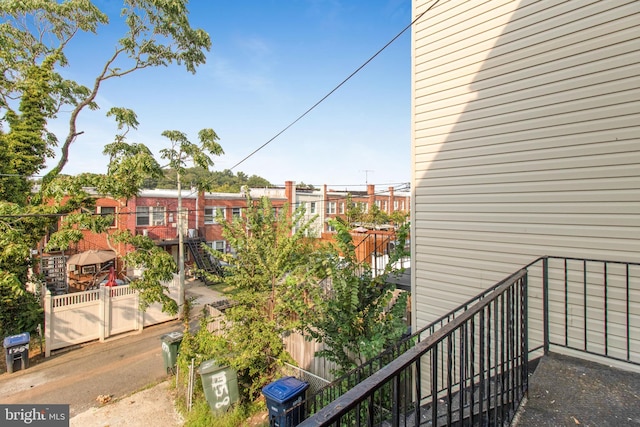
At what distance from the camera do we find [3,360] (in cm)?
848

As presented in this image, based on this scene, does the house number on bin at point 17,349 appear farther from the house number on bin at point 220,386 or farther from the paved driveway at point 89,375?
the house number on bin at point 220,386

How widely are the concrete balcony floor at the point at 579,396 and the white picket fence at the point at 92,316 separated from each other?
36.0ft

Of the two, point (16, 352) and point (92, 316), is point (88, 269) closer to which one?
point (92, 316)

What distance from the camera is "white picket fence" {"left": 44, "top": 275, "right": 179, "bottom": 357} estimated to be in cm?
892

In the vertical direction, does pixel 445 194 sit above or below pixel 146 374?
above

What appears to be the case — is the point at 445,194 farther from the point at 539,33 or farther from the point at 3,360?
the point at 3,360

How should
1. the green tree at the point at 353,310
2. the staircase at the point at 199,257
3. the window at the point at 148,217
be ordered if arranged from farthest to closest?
the staircase at the point at 199,257
the window at the point at 148,217
the green tree at the point at 353,310

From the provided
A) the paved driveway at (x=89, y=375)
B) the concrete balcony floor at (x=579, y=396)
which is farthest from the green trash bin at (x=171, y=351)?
the concrete balcony floor at (x=579, y=396)

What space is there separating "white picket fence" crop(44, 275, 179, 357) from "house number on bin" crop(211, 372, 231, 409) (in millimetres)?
5548

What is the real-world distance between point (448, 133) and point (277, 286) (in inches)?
176

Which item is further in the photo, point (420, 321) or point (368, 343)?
point (420, 321)

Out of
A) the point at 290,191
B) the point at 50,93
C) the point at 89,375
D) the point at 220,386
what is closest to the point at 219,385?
the point at 220,386

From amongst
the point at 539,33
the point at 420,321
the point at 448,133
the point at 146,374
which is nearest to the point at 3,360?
the point at 146,374

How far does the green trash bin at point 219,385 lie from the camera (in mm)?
6051
